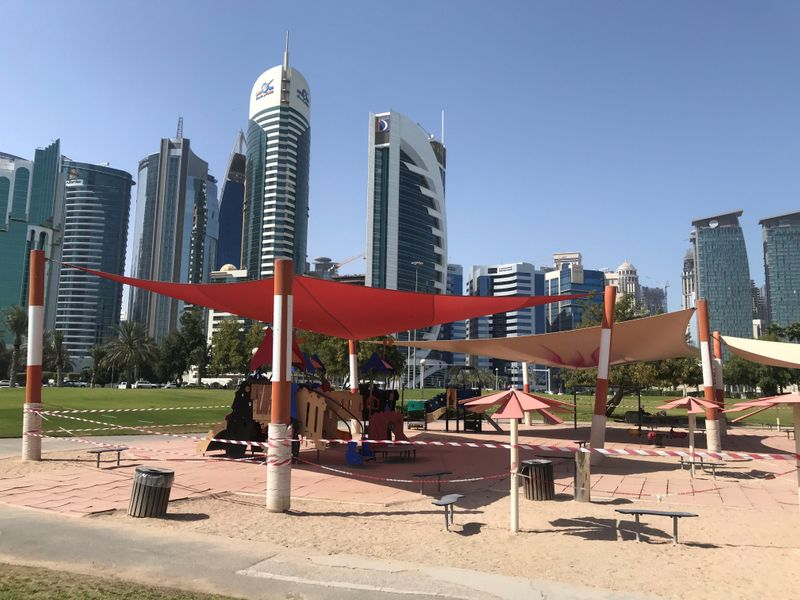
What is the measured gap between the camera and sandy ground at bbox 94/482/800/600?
658 cm

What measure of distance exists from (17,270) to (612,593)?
152 meters

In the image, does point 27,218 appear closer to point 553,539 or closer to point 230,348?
point 230,348

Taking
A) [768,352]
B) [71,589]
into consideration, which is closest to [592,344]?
[768,352]

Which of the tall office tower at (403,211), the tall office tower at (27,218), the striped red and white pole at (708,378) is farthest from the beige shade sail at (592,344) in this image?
the tall office tower at (27,218)

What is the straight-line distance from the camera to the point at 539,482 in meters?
11.0

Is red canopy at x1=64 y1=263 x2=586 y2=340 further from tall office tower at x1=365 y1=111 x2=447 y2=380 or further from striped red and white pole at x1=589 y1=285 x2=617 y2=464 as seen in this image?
tall office tower at x1=365 y1=111 x2=447 y2=380

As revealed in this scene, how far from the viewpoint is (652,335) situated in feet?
59.1

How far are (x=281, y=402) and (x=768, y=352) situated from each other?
1677cm

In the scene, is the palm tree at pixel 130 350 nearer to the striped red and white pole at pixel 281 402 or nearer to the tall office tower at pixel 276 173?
the striped red and white pole at pixel 281 402

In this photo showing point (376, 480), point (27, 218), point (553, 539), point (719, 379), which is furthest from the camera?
point (27, 218)

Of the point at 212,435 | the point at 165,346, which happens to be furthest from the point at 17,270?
the point at 212,435

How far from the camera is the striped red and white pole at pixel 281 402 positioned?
9.45 m

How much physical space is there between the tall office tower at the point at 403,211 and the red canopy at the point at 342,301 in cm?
12751

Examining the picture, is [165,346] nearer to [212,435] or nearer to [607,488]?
[212,435]
